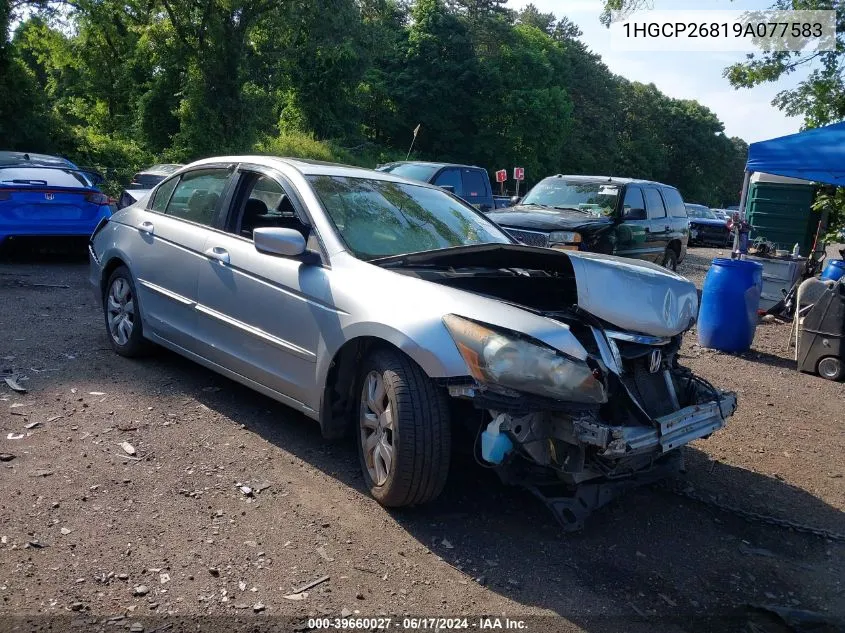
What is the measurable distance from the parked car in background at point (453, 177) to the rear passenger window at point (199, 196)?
25.7 feet

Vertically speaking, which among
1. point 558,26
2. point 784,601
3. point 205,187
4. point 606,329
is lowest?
point 784,601

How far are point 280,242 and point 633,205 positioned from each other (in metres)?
8.92

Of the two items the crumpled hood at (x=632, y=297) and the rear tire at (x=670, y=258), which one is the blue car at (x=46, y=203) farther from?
the rear tire at (x=670, y=258)

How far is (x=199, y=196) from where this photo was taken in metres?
5.36

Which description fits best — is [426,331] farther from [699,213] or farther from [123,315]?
[699,213]

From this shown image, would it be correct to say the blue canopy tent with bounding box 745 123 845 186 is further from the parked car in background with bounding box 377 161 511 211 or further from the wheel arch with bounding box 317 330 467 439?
the wheel arch with bounding box 317 330 467 439

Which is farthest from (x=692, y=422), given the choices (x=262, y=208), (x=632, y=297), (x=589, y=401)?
(x=262, y=208)

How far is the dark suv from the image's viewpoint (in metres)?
10.3

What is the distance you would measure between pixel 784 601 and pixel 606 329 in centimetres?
141

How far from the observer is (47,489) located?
3.70 metres

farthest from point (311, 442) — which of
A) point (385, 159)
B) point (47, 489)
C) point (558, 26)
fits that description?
point (558, 26)

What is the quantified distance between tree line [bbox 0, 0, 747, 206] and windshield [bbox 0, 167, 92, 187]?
13.8 m

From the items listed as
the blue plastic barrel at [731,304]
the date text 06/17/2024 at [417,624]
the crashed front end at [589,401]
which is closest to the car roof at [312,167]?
the crashed front end at [589,401]

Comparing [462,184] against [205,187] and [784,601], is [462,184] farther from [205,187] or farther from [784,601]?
[784,601]
